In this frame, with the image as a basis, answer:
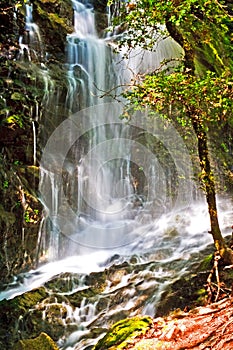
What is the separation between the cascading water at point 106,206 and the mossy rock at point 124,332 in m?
2.00

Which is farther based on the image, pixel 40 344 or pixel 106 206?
pixel 106 206

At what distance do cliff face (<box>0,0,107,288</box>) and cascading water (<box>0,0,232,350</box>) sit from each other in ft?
1.11

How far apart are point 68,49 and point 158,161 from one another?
15.7ft

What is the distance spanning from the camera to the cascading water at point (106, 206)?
6582 mm

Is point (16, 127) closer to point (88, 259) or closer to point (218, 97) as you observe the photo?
point (88, 259)

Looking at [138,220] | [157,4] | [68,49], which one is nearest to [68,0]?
[68,49]

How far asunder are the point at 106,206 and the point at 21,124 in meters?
4.62

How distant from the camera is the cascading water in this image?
6.58 m

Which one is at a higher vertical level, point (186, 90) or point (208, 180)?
point (186, 90)

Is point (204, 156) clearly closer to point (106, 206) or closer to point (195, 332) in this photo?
point (195, 332)

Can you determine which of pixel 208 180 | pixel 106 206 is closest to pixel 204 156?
pixel 208 180

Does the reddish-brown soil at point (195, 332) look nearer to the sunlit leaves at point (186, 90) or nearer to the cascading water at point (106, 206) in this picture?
the sunlit leaves at point (186, 90)

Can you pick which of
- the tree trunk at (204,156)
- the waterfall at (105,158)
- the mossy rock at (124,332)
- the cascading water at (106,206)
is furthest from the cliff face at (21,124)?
the mossy rock at (124,332)

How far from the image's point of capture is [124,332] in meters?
3.56
